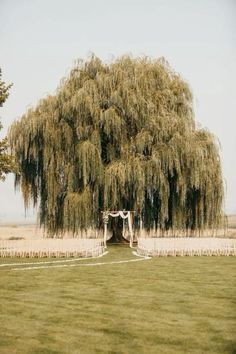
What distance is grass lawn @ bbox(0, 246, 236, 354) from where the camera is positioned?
647 cm

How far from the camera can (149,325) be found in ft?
24.5

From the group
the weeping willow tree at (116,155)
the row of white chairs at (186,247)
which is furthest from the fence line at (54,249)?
the weeping willow tree at (116,155)

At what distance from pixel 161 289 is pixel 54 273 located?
4.21 metres

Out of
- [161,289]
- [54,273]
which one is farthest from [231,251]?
[161,289]

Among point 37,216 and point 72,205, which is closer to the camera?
point 72,205

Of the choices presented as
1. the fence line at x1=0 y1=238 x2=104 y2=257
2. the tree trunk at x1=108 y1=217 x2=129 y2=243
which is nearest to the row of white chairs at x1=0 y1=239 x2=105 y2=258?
the fence line at x1=0 y1=238 x2=104 y2=257

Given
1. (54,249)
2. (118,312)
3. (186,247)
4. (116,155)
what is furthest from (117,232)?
(118,312)

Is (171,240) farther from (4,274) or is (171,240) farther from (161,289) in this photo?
(161,289)

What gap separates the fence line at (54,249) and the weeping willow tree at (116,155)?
4390mm

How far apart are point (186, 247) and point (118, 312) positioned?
1321 cm

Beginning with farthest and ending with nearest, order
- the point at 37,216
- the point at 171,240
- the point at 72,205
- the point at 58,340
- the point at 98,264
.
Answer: the point at 37,216, the point at 72,205, the point at 171,240, the point at 98,264, the point at 58,340

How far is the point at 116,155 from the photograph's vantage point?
27.2 m

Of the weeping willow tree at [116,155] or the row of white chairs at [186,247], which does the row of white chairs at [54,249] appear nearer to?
the row of white chairs at [186,247]

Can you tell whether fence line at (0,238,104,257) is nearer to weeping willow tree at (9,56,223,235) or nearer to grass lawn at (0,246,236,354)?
weeping willow tree at (9,56,223,235)
